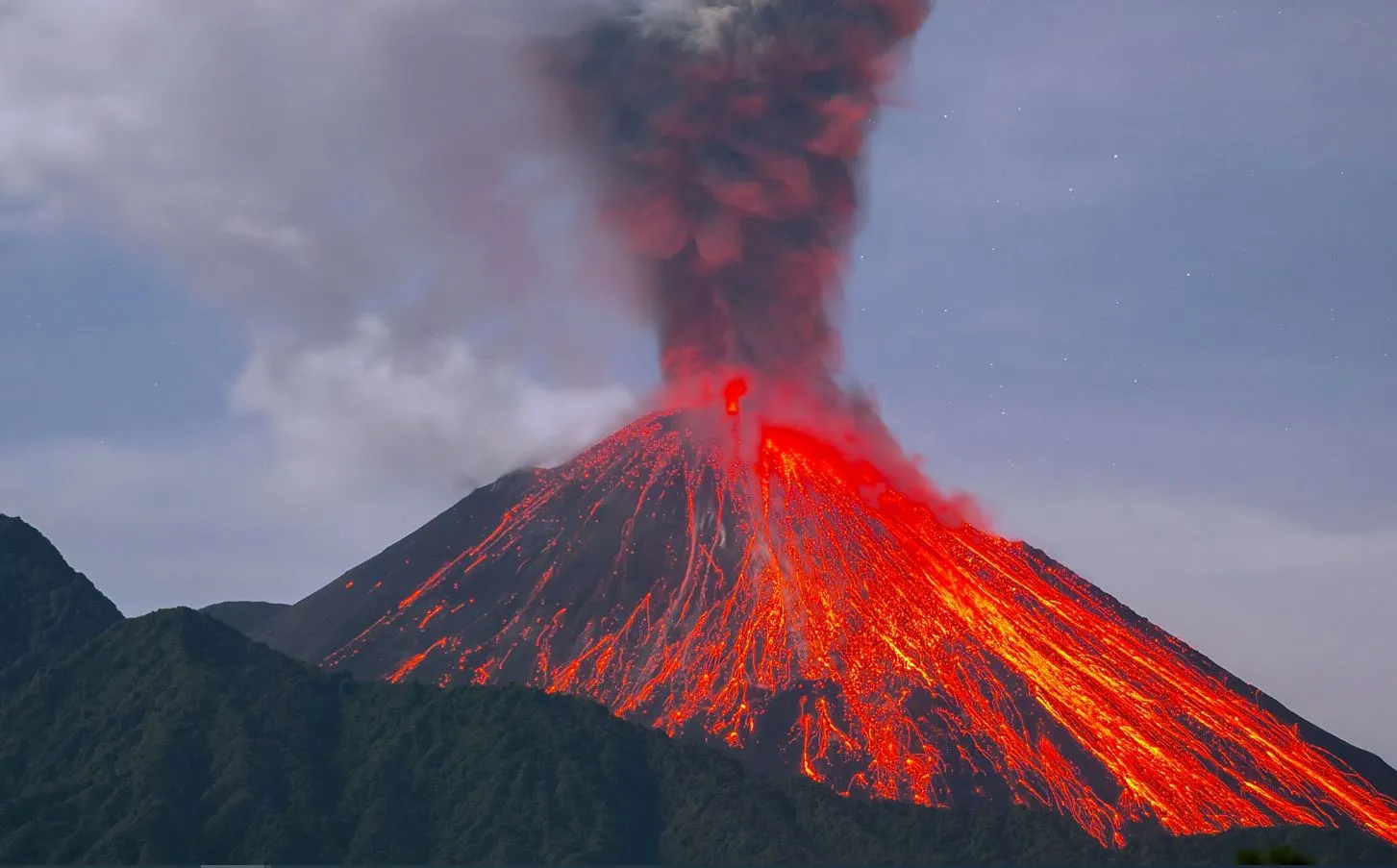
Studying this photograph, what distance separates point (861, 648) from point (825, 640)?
1.75 m

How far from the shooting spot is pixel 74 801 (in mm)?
66375

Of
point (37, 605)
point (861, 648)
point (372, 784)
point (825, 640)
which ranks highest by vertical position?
point (825, 640)

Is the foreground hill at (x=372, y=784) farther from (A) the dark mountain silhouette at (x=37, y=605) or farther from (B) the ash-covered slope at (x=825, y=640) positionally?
(B) the ash-covered slope at (x=825, y=640)

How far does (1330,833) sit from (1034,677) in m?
19.4

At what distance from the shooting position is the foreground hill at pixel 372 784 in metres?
66.1

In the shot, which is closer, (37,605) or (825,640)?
(37,605)

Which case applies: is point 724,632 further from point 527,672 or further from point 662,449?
point 662,449

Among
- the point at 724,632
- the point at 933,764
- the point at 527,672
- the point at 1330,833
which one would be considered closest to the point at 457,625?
the point at 527,672

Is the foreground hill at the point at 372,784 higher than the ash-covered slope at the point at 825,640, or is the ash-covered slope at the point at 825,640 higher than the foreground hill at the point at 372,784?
the ash-covered slope at the point at 825,640

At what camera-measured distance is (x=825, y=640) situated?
87000 millimetres

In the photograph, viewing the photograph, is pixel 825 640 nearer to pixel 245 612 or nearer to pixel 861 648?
pixel 861 648

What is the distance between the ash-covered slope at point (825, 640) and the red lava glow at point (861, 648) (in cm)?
14

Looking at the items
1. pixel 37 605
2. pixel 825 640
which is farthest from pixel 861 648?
pixel 37 605

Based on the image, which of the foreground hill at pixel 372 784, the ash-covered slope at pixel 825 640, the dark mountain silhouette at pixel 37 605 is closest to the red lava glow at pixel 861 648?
the ash-covered slope at pixel 825 640
